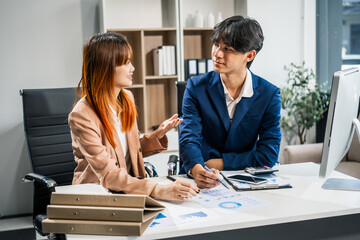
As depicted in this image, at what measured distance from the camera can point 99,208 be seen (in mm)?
1289

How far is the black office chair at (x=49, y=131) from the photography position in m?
2.62

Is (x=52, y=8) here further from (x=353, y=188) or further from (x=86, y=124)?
(x=353, y=188)

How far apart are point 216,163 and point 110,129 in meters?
0.54

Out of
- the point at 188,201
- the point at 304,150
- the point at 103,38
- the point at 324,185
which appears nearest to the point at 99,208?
the point at 188,201

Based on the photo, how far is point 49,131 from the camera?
268 centimetres

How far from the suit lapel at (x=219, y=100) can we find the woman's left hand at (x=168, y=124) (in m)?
0.24

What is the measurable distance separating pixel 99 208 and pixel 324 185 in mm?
953

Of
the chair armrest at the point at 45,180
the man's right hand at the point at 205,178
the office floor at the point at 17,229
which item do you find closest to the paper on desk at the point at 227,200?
the man's right hand at the point at 205,178

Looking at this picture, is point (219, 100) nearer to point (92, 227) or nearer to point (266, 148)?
point (266, 148)

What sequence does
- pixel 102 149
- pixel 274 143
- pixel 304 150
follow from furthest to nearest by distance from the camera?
pixel 304 150, pixel 274 143, pixel 102 149

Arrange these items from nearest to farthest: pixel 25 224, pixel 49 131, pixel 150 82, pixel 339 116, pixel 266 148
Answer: pixel 339 116, pixel 266 148, pixel 49 131, pixel 25 224, pixel 150 82

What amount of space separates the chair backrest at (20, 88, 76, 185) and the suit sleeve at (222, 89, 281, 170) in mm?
1257

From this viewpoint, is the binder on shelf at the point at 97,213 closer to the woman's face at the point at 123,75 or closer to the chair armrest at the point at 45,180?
the woman's face at the point at 123,75

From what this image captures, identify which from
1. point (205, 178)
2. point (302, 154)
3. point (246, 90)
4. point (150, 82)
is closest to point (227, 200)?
point (205, 178)
